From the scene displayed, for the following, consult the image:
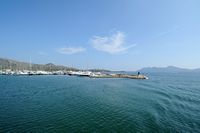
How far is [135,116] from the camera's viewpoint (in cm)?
2736

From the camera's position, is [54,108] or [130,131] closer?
[130,131]

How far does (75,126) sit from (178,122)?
51.4 feet

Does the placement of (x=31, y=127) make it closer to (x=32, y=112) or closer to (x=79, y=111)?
(x=32, y=112)

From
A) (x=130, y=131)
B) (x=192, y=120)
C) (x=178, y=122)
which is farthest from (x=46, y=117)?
(x=192, y=120)

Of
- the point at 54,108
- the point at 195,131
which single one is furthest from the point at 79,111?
the point at 195,131

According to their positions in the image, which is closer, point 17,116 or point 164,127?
point 164,127

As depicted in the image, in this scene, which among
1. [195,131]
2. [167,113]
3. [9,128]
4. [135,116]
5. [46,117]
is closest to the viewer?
[9,128]

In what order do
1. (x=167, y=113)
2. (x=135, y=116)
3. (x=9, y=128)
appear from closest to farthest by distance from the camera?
(x=9, y=128), (x=135, y=116), (x=167, y=113)

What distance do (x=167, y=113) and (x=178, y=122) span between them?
4790 mm

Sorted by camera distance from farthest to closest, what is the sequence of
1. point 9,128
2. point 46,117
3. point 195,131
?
point 46,117 < point 195,131 < point 9,128

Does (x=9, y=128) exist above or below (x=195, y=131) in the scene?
above

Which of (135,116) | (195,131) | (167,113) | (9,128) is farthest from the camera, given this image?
(167,113)

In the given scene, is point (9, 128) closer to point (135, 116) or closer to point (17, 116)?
point (17, 116)

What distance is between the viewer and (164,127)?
22.7m
